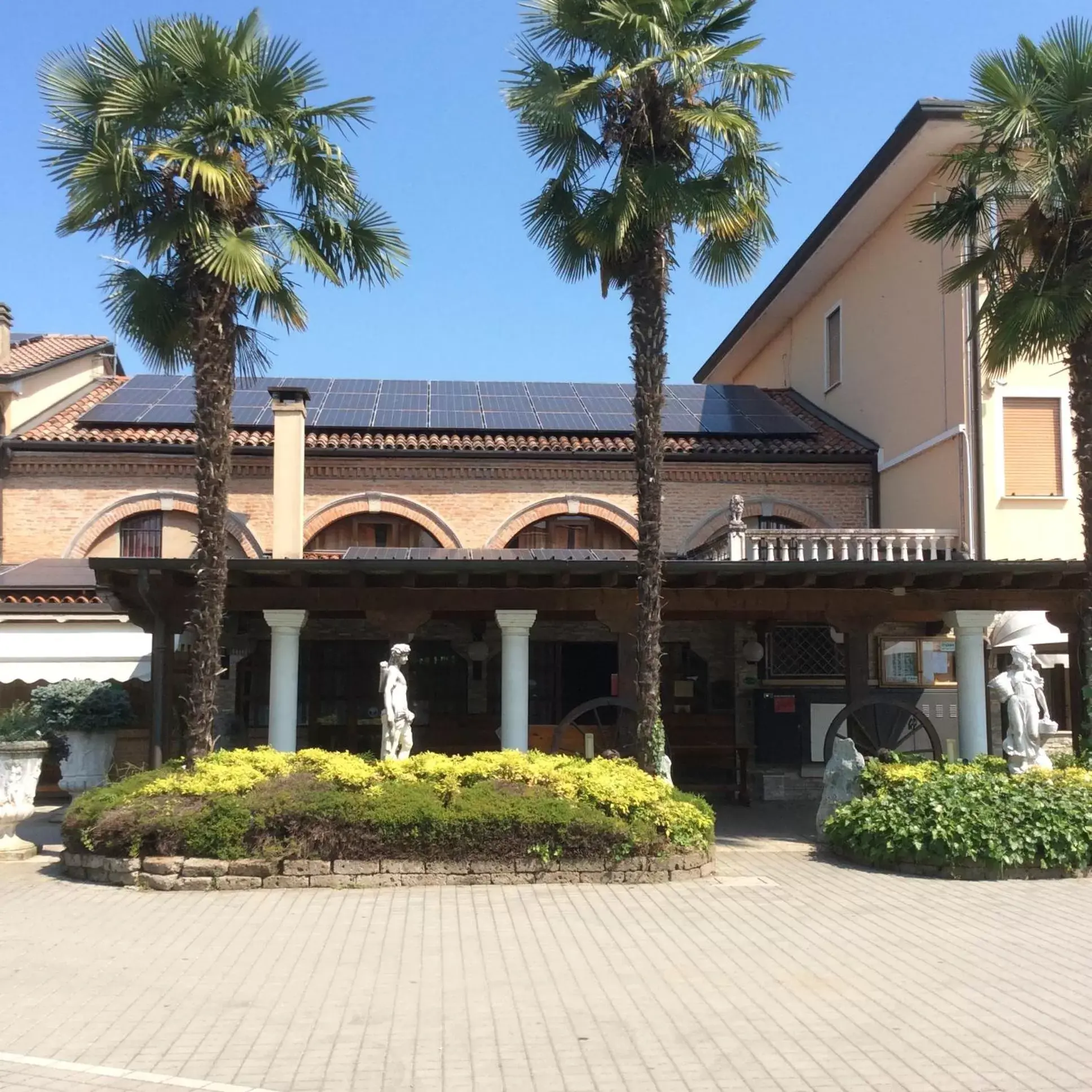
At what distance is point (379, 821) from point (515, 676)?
13.0 ft

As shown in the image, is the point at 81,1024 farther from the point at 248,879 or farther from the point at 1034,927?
the point at 1034,927

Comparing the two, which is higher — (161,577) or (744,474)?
(744,474)

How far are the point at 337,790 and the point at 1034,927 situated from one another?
651 centimetres

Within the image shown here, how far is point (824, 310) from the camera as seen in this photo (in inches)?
986

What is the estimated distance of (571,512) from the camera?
21859mm

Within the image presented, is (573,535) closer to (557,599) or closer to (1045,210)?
(557,599)

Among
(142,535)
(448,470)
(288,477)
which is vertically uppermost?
(448,470)

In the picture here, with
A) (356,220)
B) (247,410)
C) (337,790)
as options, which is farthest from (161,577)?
(247,410)

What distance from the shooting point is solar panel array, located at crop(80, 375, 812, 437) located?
22156mm

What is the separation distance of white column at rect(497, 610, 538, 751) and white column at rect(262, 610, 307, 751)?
104 inches

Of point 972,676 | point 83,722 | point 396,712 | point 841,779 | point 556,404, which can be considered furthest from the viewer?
point 556,404

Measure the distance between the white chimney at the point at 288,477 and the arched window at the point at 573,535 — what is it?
468 centimetres

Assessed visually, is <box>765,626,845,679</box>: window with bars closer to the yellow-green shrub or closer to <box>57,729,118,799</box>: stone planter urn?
the yellow-green shrub

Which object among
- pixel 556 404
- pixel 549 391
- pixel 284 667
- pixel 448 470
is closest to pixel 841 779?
pixel 284 667
